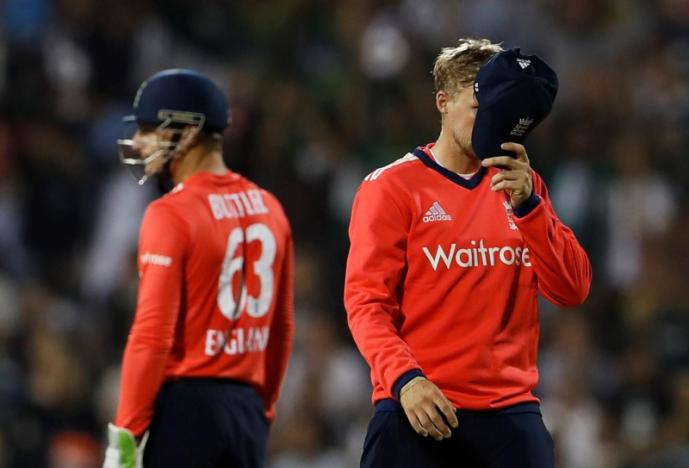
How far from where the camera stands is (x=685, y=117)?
9758 millimetres

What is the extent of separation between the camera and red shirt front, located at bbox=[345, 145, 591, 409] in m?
3.89

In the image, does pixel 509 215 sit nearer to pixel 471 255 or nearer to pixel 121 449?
pixel 471 255

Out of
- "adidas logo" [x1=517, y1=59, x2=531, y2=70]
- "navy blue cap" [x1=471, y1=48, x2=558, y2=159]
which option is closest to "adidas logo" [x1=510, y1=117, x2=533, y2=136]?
"navy blue cap" [x1=471, y1=48, x2=558, y2=159]

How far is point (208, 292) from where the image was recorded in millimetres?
4773

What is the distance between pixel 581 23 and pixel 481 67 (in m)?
6.84

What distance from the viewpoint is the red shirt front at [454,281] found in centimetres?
389

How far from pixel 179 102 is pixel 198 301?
29.5 inches

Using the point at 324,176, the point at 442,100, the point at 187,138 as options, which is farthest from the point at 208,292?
the point at 324,176

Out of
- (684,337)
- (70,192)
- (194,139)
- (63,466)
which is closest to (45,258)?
(70,192)

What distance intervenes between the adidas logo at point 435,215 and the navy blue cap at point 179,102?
134 centimetres

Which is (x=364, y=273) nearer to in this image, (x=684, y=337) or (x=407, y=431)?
(x=407, y=431)

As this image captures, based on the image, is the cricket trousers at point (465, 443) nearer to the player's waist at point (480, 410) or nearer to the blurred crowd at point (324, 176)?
the player's waist at point (480, 410)

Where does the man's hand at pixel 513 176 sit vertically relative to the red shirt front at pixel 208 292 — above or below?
above

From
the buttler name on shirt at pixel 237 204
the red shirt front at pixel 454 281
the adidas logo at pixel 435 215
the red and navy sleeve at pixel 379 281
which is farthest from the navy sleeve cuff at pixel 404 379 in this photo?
the buttler name on shirt at pixel 237 204
